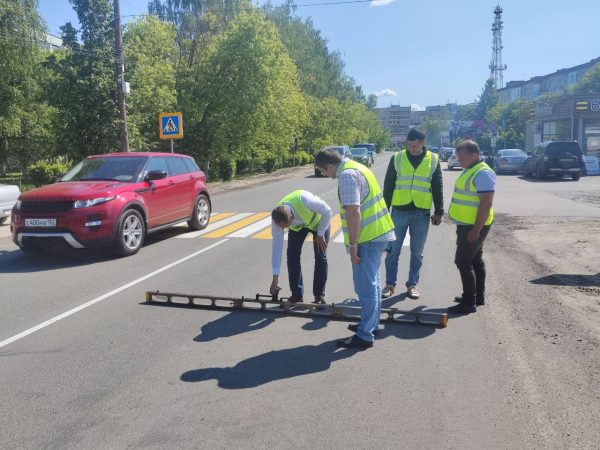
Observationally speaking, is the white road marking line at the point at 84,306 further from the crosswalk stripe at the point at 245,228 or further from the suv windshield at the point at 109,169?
the crosswalk stripe at the point at 245,228

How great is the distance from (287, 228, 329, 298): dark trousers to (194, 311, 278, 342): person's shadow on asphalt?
471mm

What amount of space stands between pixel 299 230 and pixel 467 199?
1819 millimetres

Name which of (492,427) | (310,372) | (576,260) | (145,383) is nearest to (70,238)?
(145,383)

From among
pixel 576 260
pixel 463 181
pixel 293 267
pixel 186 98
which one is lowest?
pixel 576 260

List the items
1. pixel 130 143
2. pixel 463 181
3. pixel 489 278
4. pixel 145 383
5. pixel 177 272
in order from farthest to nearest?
pixel 130 143 → pixel 177 272 → pixel 489 278 → pixel 463 181 → pixel 145 383

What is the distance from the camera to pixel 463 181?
5.77m

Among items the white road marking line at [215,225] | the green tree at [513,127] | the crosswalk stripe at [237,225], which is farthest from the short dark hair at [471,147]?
the green tree at [513,127]

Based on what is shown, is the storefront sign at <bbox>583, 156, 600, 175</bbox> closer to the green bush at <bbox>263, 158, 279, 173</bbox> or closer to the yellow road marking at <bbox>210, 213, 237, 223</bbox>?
the green bush at <bbox>263, 158, 279, 173</bbox>

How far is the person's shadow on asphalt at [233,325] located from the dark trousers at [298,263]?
471 millimetres

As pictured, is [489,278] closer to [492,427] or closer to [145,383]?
[492,427]

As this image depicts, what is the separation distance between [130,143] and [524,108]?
162 ft

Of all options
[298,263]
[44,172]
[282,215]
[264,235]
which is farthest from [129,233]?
[44,172]

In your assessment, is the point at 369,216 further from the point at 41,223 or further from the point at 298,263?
the point at 41,223

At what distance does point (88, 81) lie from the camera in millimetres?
Answer: 18922
